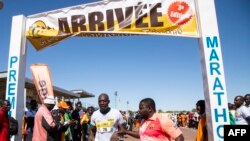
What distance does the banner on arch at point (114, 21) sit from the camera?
22.4 feet

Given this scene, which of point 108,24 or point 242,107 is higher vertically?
point 108,24

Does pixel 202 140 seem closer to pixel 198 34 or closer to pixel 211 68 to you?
pixel 211 68

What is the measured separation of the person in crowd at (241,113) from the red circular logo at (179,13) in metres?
3.53

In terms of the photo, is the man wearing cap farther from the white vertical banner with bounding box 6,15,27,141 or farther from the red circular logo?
the red circular logo

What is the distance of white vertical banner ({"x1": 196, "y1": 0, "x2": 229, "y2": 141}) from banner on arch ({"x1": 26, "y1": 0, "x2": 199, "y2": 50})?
280mm

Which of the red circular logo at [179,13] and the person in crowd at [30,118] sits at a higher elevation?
the red circular logo at [179,13]

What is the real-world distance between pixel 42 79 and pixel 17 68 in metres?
0.77

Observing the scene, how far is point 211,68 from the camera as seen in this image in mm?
6203

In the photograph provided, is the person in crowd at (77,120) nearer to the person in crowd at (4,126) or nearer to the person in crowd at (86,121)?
the person in crowd at (86,121)

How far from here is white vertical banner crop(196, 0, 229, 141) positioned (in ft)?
19.8

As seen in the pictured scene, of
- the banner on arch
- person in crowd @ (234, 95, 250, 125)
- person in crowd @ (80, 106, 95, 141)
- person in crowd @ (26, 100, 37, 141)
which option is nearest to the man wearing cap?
the banner on arch

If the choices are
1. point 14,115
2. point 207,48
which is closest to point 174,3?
point 207,48

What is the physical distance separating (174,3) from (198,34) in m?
0.87

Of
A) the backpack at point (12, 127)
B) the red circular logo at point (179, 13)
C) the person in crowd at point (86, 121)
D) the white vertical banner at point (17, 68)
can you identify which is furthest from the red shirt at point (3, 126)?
the person in crowd at point (86, 121)
